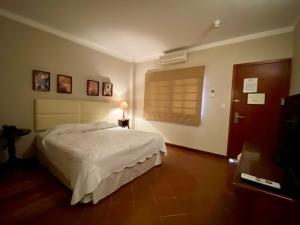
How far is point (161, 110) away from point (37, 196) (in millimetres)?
3065

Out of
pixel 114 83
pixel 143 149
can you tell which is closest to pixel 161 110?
pixel 114 83

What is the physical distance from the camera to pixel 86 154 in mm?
1648

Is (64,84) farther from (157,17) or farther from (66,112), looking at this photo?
(157,17)

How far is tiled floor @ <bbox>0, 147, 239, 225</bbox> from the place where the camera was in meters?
1.45

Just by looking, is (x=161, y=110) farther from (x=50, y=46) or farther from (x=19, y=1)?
(x=19, y=1)

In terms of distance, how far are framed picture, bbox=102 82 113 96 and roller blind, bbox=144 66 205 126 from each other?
1.03 m

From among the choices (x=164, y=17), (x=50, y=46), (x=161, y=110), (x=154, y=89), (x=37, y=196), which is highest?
(x=164, y=17)

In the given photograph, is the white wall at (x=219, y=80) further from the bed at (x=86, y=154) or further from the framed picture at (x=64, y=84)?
the framed picture at (x=64, y=84)

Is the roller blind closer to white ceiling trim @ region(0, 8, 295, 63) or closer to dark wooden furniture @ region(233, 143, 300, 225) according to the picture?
white ceiling trim @ region(0, 8, 295, 63)

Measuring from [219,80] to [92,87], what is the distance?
2986 millimetres

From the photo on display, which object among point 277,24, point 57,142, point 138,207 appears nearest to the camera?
point 138,207

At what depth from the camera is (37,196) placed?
5.78 ft

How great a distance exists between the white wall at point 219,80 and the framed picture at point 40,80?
302 centimetres

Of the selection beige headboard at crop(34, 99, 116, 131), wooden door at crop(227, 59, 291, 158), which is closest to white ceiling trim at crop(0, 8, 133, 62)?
beige headboard at crop(34, 99, 116, 131)
